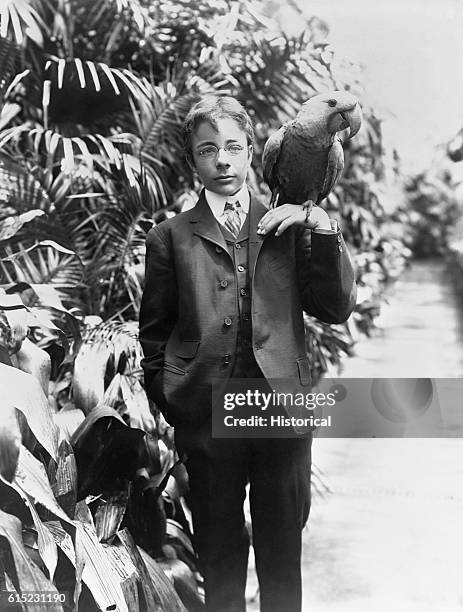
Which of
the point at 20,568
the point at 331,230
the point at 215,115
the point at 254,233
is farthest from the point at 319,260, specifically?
the point at 20,568

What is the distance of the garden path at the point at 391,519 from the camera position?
86.2 inches

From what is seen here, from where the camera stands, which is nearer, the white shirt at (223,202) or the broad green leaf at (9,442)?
the broad green leaf at (9,442)

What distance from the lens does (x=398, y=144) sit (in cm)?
225

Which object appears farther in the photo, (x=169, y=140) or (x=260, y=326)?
(x=169, y=140)

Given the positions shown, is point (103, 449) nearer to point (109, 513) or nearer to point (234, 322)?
point (109, 513)

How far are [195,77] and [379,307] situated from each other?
0.90 m

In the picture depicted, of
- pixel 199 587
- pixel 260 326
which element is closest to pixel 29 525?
pixel 199 587

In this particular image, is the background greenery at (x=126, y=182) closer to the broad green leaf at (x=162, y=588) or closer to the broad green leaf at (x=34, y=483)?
the broad green leaf at (x=162, y=588)

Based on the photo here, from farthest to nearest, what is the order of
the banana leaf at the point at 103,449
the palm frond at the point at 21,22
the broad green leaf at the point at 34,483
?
the palm frond at the point at 21,22, the banana leaf at the point at 103,449, the broad green leaf at the point at 34,483

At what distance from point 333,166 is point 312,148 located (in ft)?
0.27

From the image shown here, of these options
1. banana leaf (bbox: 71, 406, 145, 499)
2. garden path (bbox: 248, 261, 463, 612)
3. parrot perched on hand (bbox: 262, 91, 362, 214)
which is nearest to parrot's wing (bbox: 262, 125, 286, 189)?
parrot perched on hand (bbox: 262, 91, 362, 214)

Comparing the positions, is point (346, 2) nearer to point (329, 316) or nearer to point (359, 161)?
Answer: point (359, 161)

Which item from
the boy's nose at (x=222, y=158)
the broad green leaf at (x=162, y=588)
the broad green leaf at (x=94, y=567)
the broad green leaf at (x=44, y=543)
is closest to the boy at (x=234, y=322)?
the boy's nose at (x=222, y=158)

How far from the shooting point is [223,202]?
205cm
